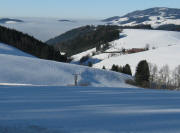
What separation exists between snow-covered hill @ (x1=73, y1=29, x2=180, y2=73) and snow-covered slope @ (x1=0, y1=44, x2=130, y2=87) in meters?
45.1

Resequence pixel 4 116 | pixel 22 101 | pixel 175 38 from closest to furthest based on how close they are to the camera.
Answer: pixel 4 116 → pixel 22 101 → pixel 175 38

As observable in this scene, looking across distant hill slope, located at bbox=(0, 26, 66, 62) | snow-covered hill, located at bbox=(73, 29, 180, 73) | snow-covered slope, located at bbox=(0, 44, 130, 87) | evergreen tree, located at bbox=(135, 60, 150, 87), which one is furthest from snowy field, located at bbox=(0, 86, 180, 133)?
snow-covered hill, located at bbox=(73, 29, 180, 73)

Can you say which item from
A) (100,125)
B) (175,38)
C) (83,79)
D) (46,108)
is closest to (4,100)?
(46,108)

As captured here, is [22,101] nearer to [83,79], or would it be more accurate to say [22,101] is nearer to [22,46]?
[83,79]

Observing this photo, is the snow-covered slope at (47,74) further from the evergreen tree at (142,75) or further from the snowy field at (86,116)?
the snowy field at (86,116)

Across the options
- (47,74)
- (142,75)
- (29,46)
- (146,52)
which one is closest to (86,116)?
(47,74)

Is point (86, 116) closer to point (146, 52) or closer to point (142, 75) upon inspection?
point (142, 75)

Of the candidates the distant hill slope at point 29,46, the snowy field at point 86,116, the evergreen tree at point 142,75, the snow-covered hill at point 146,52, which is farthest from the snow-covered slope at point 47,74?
the snow-covered hill at point 146,52

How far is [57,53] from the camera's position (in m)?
87.3

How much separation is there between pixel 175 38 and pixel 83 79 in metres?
158

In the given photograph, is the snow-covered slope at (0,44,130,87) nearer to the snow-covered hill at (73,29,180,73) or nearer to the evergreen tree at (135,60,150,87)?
the evergreen tree at (135,60,150,87)

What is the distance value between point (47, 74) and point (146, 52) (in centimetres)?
7518

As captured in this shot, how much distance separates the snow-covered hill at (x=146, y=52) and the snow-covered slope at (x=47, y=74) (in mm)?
45071

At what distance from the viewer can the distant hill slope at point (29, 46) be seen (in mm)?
86062
